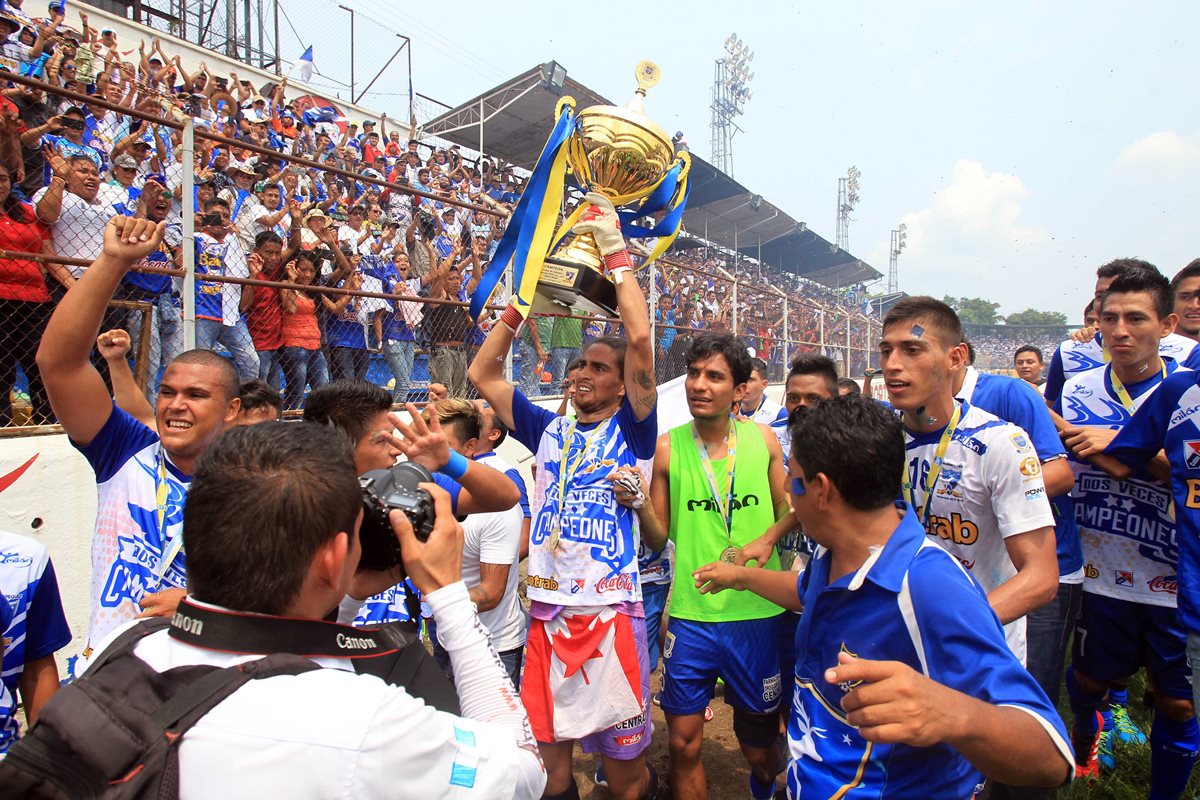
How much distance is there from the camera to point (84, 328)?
2107mm

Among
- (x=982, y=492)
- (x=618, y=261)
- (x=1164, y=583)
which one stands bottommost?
(x=1164, y=583)

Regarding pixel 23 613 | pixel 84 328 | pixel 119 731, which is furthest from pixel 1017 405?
pixel 23 613

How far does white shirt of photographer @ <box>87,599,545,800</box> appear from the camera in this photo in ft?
3.16

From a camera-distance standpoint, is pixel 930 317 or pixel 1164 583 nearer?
pixel 930 317

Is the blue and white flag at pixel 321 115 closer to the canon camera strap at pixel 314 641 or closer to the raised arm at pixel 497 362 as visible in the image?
the raised arm at pixel 497 362

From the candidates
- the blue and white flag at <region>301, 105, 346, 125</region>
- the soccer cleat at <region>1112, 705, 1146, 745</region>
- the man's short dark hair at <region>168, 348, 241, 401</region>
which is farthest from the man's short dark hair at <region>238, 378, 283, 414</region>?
the blue and white flag at <region>301, 105, 346, 125</region>

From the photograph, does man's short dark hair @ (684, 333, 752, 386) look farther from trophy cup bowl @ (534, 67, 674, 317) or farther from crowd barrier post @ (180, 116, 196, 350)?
crowd barrier post @ (180, 116, 196, 350)

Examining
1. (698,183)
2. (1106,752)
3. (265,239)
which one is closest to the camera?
(1106,752)

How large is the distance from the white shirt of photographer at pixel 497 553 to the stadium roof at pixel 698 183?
9759 millimetres

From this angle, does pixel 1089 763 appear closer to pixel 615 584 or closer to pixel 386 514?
pixel 615 584

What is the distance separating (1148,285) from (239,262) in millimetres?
5672

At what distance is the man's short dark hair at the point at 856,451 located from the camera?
69.1 inches

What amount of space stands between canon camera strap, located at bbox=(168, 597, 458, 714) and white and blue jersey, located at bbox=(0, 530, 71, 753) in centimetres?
135

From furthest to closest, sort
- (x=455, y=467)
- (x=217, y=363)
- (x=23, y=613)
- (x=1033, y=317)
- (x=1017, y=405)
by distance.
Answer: (x=1033, y=317)
(x=1017, y=405)
(x=217, y=363)
(x=455, y=467)
(x=23, y=613)
